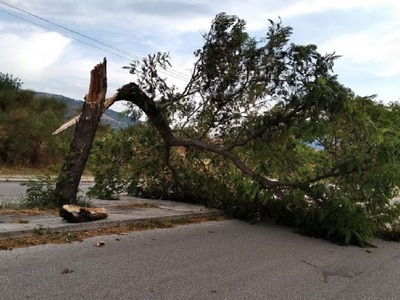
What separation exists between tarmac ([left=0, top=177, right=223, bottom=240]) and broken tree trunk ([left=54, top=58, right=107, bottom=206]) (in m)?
0.70

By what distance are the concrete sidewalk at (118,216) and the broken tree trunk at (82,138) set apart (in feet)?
2.76

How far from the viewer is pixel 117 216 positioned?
27.8 feet

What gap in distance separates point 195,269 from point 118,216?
3166 mm

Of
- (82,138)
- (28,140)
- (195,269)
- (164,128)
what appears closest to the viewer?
(195,269)

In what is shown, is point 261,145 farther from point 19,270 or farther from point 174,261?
point 19,270

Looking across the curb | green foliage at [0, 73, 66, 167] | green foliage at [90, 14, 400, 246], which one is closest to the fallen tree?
green foliage at [90, 14, 400, 246]

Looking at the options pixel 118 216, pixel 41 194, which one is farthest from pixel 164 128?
pixel 41 194

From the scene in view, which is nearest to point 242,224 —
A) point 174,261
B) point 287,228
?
point 287,228

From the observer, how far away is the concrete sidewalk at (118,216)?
22.3ft

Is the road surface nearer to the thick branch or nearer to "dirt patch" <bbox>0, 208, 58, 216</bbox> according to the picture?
"dirt patch" <bbox>0, 208, 58, 216</bbox>

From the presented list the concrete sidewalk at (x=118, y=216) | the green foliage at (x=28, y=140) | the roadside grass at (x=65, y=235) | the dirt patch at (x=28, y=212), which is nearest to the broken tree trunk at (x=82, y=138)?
the dirt patch at (x=28, y=212)

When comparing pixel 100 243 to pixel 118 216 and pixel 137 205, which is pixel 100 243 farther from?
pixel 137 205

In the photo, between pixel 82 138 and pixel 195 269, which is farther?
pixel 82 138

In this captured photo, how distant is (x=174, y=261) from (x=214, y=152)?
5.45 meters
